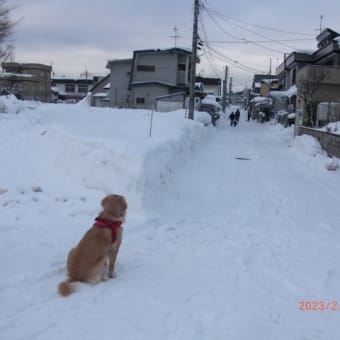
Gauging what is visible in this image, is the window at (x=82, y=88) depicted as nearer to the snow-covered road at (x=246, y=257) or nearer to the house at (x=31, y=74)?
the house at (x=31, y=74)

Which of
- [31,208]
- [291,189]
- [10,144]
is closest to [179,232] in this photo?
[31,208]

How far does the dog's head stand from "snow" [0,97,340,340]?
0.69 m

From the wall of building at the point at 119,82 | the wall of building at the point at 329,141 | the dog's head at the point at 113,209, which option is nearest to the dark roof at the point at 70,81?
the wall of building at the point at 119,82

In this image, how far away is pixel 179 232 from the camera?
644 cm

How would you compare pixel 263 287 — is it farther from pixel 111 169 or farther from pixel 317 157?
pixel 317 157

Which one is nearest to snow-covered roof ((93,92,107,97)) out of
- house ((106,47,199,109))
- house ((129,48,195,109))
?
house ((106,47,199,109))

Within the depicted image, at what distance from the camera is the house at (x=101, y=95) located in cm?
4957

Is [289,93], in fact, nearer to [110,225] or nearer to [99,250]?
[110,225]

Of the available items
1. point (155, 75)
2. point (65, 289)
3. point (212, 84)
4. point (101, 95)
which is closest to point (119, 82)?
point (155, 75)

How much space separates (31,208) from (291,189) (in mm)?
6240

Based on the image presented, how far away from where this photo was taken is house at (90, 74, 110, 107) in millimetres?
49569
